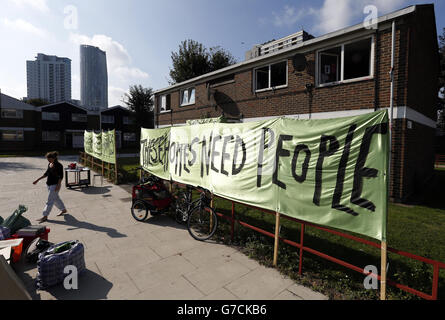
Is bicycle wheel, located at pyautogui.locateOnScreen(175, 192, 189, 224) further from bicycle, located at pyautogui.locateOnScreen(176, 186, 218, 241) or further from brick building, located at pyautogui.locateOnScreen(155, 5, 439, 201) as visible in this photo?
brick building, located at pyautogui.locateOnScreen(155, 5, 439, 201)

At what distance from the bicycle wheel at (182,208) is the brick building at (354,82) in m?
7.00

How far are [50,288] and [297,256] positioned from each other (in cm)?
420

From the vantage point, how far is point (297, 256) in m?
4.34

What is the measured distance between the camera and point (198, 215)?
19.3ft

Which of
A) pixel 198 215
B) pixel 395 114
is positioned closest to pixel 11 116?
pixel 198 215

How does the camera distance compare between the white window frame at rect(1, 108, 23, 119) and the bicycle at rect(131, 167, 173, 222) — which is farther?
the white window frame at rect(1, 108, 23, 119)

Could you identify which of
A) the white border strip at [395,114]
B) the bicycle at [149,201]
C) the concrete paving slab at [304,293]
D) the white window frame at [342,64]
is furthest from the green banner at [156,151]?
the white window frame at [342,64]

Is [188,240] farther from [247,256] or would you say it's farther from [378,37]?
[378,37]

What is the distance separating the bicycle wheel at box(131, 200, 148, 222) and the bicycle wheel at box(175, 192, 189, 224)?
93cm

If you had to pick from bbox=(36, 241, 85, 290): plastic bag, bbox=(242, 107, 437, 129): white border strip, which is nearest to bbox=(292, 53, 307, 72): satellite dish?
bbox=(242, 107, 437, 129): white border strip

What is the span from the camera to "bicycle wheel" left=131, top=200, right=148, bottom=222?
6402 mm

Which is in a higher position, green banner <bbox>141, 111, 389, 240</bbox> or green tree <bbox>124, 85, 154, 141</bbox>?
green tree <bbox>124, 85, 154, 141</bbox>

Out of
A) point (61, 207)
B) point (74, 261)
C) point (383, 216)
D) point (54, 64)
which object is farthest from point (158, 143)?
point (54, 64)

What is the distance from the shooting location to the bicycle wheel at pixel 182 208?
603cm
